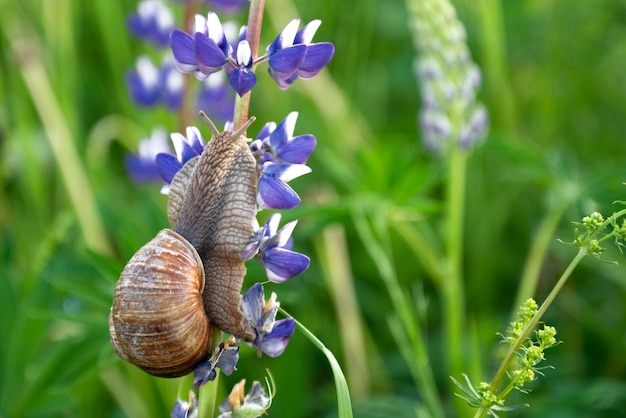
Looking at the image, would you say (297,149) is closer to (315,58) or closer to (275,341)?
(315,58)

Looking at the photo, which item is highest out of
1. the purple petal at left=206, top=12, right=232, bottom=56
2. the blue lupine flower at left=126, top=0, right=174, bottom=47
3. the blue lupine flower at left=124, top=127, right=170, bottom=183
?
the purple petal at left=206, top=12, right=232, bottom=56

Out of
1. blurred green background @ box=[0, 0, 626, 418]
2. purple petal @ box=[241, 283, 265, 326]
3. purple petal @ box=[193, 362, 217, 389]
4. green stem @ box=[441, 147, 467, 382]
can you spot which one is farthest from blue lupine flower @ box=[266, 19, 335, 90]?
green stem @ box=[441, 147, 467, 382]

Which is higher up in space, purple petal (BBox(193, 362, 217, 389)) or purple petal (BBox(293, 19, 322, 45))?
purple petal (BBox(293, 19, 322, 45))

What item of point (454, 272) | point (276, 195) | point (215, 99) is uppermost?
point (276, 195)

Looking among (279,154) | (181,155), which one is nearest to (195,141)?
(181,155)

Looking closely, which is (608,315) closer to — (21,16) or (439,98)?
(439,98)

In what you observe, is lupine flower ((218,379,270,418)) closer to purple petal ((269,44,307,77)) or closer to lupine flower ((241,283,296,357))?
lupine flower ((241,283,296,357))

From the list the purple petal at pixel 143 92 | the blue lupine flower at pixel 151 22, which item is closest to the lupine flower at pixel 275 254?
the purple petal at pixel 143 92
